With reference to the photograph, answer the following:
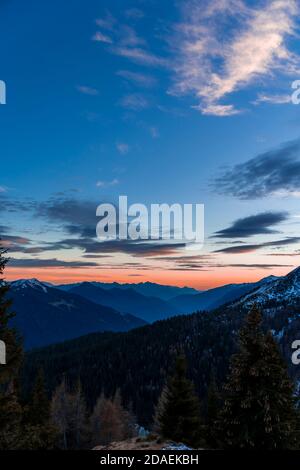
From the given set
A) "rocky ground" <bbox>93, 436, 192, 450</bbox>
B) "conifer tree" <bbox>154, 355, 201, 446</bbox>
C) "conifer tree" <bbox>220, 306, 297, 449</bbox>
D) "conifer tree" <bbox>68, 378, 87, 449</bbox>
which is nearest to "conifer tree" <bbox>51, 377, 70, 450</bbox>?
"conifer tree" <bbox>68, 378, 87, 449</bbox>

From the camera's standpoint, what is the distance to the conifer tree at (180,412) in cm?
2853

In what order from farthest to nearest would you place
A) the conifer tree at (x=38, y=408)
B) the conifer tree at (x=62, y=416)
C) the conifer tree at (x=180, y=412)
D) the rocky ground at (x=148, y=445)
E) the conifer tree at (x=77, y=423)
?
the conifer tree at (x=77, y=423)
the conifer tree at (x=62, y=416)
the conifer tree at (x=38, y=408)
the conifer tree at (x=180, y=412)
the rocky ground at (x=148, y=445)

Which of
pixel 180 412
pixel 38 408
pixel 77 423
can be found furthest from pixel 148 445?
pixel 77 423

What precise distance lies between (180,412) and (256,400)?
1224 cm

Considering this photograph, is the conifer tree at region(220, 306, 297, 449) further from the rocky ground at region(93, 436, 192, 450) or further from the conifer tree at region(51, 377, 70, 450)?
the conifer tree at region(51, 377, 70, 450)

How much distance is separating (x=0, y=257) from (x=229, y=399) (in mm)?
15340

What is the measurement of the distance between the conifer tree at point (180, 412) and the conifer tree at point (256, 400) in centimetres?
889

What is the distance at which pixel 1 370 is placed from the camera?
1722cm

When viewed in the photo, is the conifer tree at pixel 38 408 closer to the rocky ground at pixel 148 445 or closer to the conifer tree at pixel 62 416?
the conifer tree at pixel 62 416

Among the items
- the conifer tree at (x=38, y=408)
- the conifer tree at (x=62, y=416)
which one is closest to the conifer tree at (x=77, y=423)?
the conifer tree at (x=62, y=416)

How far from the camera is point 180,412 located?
29.2m

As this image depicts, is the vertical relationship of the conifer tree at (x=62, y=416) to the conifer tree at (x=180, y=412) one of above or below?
below

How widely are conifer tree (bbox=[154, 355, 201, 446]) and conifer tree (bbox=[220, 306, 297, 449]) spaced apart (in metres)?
8.89
